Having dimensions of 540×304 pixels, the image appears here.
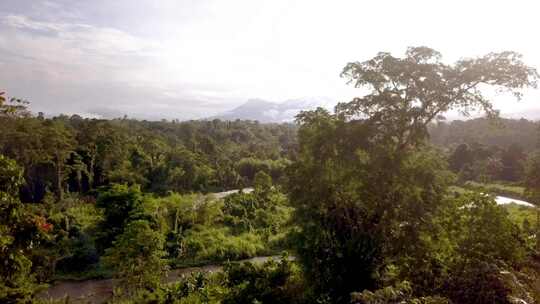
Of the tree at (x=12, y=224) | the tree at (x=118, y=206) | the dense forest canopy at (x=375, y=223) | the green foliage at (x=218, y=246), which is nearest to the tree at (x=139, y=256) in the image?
the dense forest canopy at (x=375, y=223)

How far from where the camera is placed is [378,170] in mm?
9711

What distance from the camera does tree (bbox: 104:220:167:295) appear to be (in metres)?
12.6

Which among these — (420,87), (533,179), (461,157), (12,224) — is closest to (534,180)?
(533,179)

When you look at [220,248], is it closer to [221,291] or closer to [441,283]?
[221,291]

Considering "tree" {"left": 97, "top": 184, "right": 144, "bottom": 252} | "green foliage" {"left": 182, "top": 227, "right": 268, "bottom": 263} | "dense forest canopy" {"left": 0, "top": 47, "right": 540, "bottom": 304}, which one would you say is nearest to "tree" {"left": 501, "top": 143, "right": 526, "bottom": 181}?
"dense forest canopy" {"left": 0, "top": 47, "right": 540, "bottom": 304}

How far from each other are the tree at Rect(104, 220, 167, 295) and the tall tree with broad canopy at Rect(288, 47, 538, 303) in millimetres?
5037

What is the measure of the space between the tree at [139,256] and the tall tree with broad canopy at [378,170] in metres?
5.04

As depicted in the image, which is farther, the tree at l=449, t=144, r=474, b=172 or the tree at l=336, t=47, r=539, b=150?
the tree at l=449, t=144, r=474, b=172

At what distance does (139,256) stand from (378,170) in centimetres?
772

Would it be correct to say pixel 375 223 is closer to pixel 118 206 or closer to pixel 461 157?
pixel 118 206

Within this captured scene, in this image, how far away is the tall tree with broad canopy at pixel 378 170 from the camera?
32.1 ft

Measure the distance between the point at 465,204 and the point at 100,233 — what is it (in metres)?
15.5

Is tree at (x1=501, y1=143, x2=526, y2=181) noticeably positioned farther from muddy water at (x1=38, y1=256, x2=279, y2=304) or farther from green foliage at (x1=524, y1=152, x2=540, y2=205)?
muddy water at (x1=38, y1=256, x2=279, y2=304)

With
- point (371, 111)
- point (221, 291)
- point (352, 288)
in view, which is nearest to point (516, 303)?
point (352, 288)
